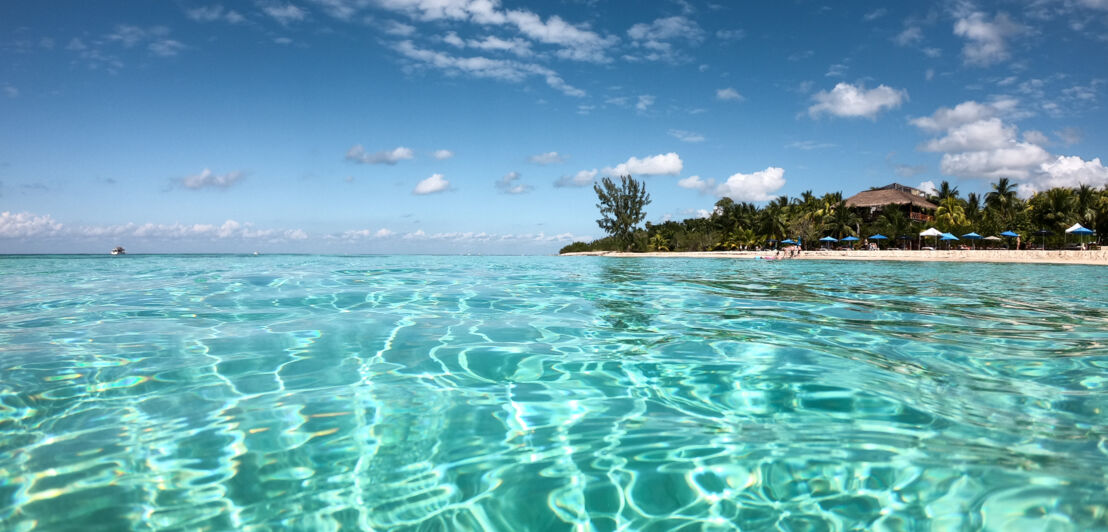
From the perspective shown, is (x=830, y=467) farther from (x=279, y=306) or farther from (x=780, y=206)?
(x=780, y=206)

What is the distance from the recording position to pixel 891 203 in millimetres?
52000

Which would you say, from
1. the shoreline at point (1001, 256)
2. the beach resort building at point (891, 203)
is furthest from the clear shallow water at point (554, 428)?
the beach resort building at point (891, 203)

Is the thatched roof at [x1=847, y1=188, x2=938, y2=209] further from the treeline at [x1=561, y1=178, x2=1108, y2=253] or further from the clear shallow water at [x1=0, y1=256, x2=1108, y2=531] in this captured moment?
the clear shallow water at [x1=0, y1=256, x2=1108, y2=531]

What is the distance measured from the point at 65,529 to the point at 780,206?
57573mm

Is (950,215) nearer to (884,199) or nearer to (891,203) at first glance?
(891,203)

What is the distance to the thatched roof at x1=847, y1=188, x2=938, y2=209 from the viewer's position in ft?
176

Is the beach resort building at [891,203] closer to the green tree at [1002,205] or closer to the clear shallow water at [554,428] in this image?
the green tree at [1002,205]

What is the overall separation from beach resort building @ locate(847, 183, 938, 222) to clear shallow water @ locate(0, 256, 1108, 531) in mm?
55124

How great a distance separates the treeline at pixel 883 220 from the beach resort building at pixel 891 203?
73cm

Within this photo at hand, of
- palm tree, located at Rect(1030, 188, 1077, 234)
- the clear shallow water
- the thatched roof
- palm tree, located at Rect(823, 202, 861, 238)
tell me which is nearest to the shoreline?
palm tree, located at Rect(823, 202, 861, 238)

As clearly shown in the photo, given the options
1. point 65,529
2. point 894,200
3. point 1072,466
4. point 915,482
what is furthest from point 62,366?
point 894,200

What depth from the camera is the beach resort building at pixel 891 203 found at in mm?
53188

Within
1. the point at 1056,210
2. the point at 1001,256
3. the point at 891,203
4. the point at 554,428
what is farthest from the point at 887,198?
the point at 554,428

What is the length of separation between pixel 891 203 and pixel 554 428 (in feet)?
198
